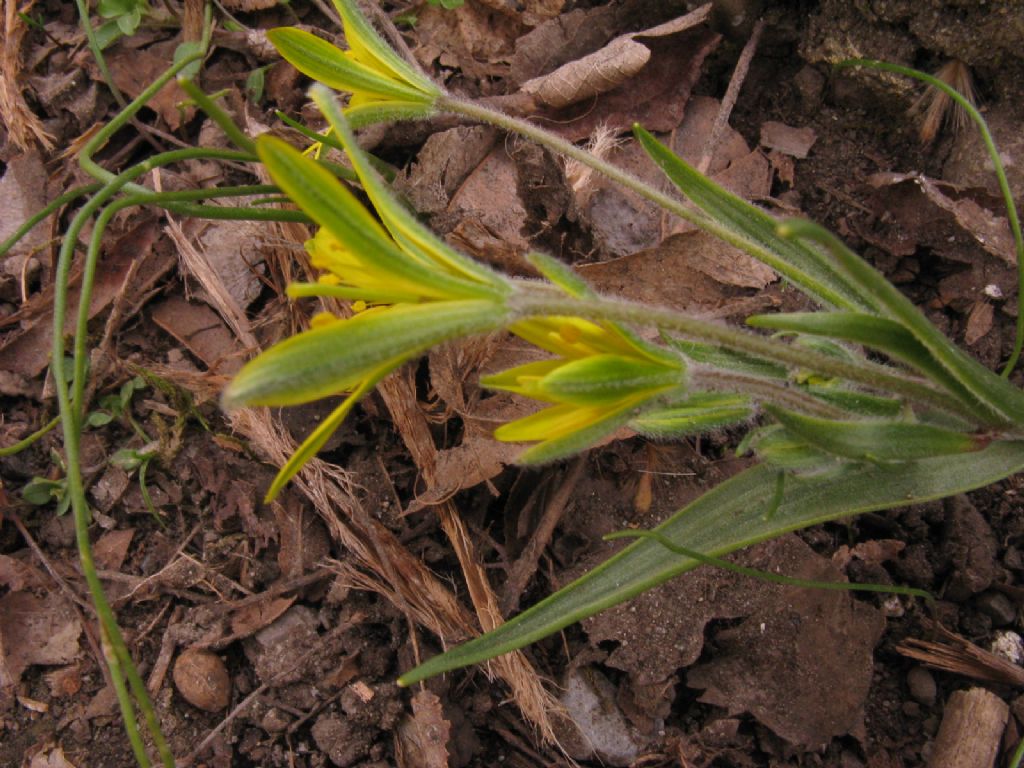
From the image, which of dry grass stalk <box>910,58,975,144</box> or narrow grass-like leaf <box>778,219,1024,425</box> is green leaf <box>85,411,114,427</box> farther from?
dry grass stalk <box>910,58,975,144</box>

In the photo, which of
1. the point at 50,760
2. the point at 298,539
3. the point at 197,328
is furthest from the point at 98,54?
the point at 50,760

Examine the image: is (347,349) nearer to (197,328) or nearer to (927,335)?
(927,335)

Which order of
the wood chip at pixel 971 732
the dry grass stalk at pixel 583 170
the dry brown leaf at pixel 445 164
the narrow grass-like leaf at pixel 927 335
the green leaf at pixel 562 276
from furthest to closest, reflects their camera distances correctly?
1. the dry grass stalk at pixel 583 170
2. the dry brown leaf at pixel 445 164
3. the wood chip at pixel 971 732
4. the green leaf at pixel 562 276
5. the narrow grass-like leaf at pixel 927 335

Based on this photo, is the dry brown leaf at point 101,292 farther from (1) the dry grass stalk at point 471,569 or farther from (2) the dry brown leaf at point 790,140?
(2) the dry brown leaf at point 790,140

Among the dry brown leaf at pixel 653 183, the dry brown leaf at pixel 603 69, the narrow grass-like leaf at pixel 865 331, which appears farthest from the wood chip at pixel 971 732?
the dry brown leaf at pixel 603 69

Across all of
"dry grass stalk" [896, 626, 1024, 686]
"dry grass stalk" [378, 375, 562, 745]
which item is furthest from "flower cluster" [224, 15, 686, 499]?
"dry grass stalk" [896, 626, 1024, 686]

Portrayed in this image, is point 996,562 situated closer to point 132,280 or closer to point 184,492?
point 184,492

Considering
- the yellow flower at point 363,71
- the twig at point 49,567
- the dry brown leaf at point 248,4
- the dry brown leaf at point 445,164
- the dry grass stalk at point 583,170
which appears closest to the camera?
the yellow flower at point 363,71
